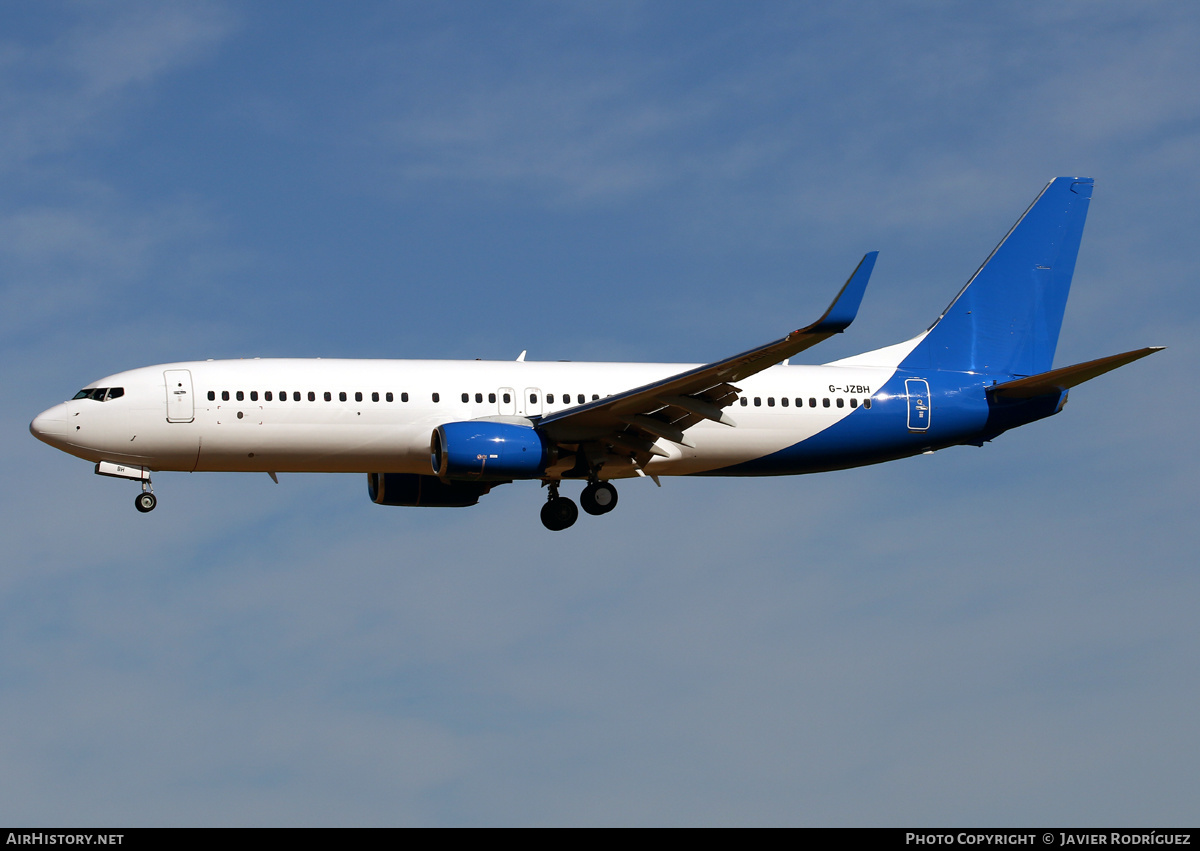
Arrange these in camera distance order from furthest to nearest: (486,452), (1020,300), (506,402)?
1. (1020,300)
2. (506,402)
3. (486,452)

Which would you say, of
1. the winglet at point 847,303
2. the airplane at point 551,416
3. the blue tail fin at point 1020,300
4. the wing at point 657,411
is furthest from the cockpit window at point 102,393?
the blue tail fin at point 1020,300

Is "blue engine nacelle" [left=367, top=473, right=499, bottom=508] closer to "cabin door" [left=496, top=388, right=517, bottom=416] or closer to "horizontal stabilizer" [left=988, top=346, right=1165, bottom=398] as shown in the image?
"cabin door" [left=496, top=388, right=517, bottom=416]

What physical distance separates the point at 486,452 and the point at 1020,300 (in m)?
18.5

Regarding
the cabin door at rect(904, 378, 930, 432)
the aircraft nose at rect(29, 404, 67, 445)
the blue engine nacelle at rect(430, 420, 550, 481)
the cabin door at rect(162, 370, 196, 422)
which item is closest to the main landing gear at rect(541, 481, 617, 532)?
the blue engine nacelle at rect(430, 420, 550, 481)

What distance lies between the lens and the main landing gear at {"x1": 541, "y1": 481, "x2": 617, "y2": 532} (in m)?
39.7

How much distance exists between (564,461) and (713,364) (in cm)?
598

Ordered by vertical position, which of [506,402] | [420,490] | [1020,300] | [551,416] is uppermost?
[1020,300]

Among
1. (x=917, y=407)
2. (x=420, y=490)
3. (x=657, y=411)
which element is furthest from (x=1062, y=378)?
(x=420, y=490)

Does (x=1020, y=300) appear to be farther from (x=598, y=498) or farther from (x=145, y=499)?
(x=145, y=499)

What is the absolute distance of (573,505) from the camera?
4066cm

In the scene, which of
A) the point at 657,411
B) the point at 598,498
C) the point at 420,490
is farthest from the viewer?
the point at 420,490

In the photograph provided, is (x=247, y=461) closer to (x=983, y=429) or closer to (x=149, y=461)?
(x=149, y=461)

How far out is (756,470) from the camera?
1617 inches

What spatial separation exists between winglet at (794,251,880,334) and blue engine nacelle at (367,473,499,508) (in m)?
13.7
